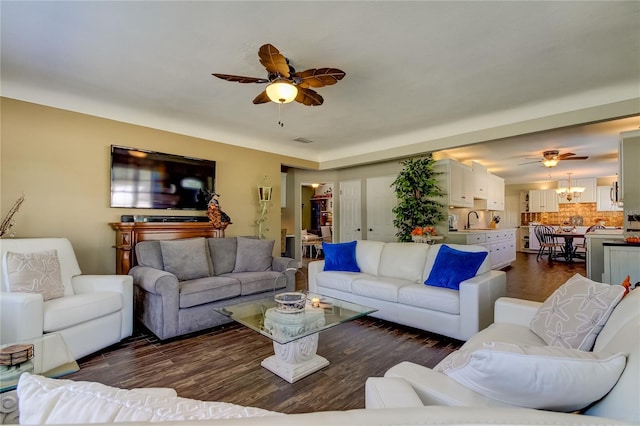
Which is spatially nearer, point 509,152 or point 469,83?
point 469,83

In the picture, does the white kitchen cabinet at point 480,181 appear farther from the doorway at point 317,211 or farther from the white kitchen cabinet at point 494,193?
the doorway at point 317,211

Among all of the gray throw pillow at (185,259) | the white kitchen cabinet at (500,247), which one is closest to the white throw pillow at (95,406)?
the gray throw pillow at (185,259)

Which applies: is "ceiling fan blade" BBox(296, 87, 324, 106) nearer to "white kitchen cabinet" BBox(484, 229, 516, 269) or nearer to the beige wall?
the beige wall

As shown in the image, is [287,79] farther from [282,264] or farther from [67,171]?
[67,171]

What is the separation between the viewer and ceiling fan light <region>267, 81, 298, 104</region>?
2.67 metres

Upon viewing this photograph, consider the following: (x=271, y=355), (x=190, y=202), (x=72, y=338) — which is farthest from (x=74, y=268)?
(x=271, y=355)

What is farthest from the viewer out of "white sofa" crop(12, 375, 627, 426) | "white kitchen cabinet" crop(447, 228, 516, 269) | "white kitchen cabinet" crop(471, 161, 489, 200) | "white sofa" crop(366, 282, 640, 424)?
"white kitchen cabinet" crop(471, 161, 489, 200)

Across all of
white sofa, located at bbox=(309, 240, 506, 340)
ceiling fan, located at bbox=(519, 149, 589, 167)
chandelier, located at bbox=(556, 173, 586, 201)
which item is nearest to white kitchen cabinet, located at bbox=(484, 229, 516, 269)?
ceiling fan, located at bbox=(519, 149, 589, 167)

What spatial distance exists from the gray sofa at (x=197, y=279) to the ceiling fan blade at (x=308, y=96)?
188cm

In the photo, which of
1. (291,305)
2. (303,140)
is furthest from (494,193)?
(291,305)

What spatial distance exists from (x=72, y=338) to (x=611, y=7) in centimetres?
480

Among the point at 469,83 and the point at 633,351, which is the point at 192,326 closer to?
the point at 633,351

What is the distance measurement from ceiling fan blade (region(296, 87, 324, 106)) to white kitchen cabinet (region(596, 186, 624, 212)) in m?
10.5

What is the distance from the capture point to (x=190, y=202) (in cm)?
467
